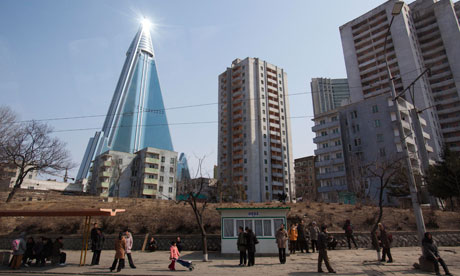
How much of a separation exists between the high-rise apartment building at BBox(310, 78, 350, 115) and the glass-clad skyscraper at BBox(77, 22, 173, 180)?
80888mm

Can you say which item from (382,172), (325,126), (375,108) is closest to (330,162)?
(325,126)

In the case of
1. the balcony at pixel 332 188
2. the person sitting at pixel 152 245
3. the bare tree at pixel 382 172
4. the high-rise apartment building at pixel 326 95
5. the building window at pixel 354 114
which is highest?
the high-rise apartment building at pixel 326 95

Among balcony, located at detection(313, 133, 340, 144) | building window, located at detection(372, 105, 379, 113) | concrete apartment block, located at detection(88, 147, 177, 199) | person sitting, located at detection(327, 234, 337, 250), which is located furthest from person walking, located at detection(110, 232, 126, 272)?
concrete apartment block, located at detection(88, 147, 177, 199)

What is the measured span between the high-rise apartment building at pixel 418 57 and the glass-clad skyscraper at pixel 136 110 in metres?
102

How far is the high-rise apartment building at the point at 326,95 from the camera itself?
451ft

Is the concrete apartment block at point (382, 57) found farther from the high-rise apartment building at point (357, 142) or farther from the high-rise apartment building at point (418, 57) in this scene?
the high-rise apartment building at point (357, 142)

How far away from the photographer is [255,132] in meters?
79.5

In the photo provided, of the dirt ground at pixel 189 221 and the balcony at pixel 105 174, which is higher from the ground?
the balcony at pixel 105 174

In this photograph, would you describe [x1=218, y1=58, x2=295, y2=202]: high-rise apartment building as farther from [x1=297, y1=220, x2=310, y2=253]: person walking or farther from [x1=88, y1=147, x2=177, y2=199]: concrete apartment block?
[x1=297, y1=220, x2=310, y2=253]: person walking

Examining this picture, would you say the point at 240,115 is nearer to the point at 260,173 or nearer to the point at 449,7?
the point at 260,173

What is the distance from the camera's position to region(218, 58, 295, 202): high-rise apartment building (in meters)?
75.3

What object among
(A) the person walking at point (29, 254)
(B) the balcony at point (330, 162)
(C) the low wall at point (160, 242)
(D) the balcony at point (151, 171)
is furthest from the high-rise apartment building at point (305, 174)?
(A) the person walking at point (29, 254)

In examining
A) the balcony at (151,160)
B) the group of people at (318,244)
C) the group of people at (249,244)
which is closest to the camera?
the group of people at (318,244)

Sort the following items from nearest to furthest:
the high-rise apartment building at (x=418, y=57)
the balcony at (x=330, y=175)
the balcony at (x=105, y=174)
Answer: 1. the balcony at (x=330, y=175)
2. the high-rise apartment building at (x=418, y=57)
3. the balcony at (x=105, y=174)
